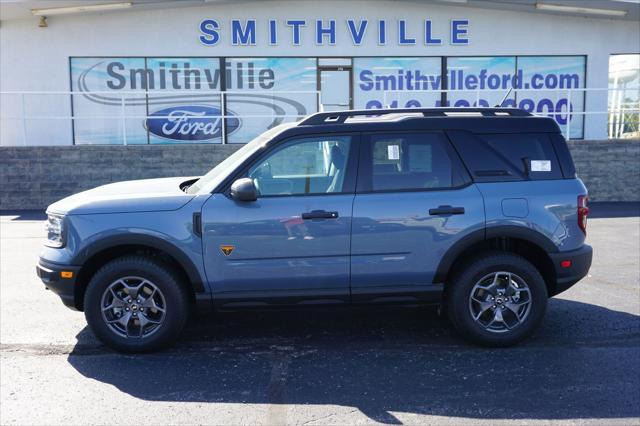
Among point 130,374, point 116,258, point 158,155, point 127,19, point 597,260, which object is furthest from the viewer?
point 127,19

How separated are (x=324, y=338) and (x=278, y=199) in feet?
4.40

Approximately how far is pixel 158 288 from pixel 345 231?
1512 mm

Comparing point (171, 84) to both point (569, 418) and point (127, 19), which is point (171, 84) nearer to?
point (127, 19)

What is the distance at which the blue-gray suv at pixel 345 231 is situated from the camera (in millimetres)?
4492

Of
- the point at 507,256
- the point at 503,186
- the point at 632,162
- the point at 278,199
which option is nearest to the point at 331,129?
the point at 278,199

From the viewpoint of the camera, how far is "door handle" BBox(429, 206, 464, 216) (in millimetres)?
4562

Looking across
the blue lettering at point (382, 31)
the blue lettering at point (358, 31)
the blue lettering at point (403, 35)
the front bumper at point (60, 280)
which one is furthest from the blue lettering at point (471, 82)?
the front bumper at point (60, 280)

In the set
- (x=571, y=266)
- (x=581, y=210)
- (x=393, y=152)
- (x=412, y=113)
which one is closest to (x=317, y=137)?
(x=393, y=152)

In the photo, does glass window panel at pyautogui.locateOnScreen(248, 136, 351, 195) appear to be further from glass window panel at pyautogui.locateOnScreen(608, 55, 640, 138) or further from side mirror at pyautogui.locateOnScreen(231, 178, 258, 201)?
glass window panel at pyautogui.locateOnScreen(608, 55, 640, 138)

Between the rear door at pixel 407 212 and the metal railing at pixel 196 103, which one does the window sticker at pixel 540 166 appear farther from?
the metal railing at pixel 196 103

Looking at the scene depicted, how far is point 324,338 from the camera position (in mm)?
5043

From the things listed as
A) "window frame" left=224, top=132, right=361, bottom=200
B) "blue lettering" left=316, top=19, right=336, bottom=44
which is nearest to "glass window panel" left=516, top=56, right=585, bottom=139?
"blue lettering" left=316, top=19, right=336, bottom=44

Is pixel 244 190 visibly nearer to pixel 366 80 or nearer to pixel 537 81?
pixel 366 80

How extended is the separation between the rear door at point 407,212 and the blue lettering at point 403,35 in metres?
12.8
